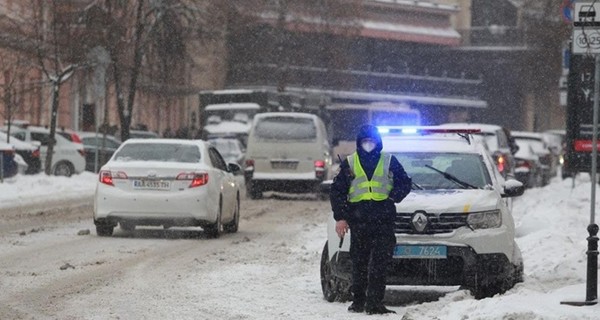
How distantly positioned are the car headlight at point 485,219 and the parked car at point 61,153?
32.0 metres

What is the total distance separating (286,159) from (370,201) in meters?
22.8

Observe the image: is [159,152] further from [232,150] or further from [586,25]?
[232,150]

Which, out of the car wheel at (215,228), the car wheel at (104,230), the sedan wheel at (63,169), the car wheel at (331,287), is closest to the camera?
the car wheel at (331,287)

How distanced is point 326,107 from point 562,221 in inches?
1171

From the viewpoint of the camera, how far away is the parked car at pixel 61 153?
44.1m

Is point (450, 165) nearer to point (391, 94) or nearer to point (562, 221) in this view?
point (562, 221)

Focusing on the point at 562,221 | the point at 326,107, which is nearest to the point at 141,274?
the point at 562,221

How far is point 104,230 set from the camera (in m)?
20.9

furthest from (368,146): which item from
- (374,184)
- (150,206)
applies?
(150,206)

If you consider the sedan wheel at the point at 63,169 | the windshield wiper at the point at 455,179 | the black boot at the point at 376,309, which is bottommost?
the sedan wheel at the point at 63,169

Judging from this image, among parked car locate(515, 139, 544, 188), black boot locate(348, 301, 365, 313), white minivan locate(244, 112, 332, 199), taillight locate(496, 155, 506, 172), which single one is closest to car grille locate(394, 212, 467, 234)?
black boot locate(348, 301, 365, 313)

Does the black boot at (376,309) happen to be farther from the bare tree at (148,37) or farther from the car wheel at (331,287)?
the bare tree at (148,37)

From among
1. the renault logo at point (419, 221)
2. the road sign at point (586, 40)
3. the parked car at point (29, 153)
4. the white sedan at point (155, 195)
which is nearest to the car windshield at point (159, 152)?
the white sedan at point (155, 195)

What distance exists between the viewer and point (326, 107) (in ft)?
172
